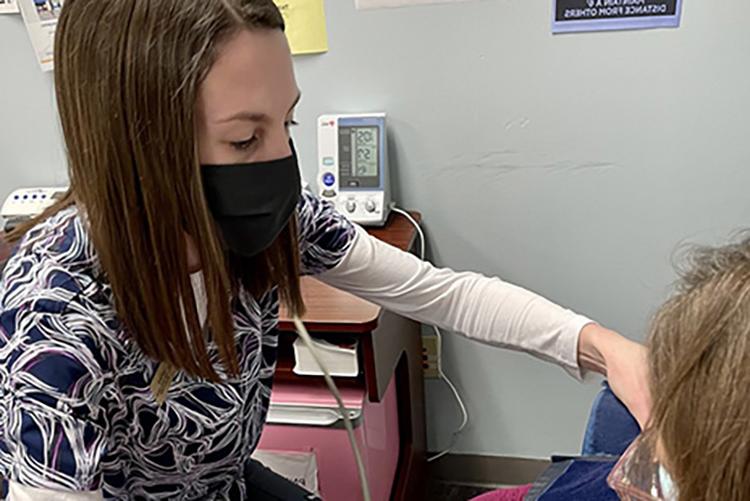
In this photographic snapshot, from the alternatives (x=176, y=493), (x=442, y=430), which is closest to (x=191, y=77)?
(x=176, y=493)

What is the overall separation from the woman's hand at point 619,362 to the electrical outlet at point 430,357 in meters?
0.72

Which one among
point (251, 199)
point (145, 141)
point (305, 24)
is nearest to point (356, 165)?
point (305, 24)

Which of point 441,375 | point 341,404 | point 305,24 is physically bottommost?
point 441,375

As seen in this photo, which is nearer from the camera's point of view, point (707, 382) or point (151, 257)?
point (707, 382)

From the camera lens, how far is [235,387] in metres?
0.95

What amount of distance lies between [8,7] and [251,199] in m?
1.12

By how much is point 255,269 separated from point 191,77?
12.1 inches

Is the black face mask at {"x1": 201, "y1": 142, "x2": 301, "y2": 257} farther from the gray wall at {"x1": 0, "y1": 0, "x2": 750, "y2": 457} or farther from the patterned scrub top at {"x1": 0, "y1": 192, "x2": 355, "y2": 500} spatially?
Answer: the gray wall at {"x1": 0, "y1": 0, "x2": 750, "y2": 457}

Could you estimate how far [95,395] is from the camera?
0.78m

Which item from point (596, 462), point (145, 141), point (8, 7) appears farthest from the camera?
point (8, 7)

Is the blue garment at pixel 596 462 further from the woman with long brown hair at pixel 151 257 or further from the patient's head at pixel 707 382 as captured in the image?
the patient's head at pixel 707 382

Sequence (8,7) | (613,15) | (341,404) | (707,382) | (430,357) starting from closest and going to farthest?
(707,382)
(341,404)
(613,15)
(8,7)
(430,357)

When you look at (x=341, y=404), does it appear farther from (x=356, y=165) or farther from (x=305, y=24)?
(x=305, y=24)

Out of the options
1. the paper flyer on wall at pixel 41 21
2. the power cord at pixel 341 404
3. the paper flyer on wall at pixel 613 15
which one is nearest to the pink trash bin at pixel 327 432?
the power cord at pixel 341 404
